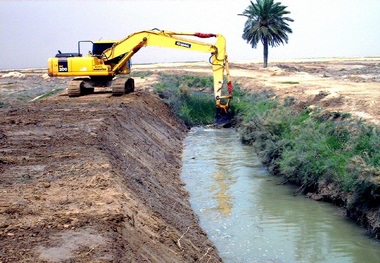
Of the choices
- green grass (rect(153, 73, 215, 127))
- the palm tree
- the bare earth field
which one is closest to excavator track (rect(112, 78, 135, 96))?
the bare earth field

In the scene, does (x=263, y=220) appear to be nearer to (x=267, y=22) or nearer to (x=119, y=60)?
(x=119, y=60)

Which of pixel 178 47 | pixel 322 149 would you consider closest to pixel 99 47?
pixel 178 47

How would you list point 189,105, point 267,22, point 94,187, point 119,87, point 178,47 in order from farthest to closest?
1. point 267,22
2. point 189,105
3. point 119,87
4. point 178,47
5. point 94,187

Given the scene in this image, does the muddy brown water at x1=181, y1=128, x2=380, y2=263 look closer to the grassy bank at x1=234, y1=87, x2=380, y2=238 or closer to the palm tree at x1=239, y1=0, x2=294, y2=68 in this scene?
the grassy bank at x1=234, y1=87, x2=380, y2=238

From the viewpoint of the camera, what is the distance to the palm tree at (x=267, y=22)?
192 ft

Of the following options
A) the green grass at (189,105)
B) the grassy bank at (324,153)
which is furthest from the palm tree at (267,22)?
the grassy bank at (324,153)

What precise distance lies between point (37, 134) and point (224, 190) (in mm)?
5637

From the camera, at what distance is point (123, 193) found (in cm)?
1062

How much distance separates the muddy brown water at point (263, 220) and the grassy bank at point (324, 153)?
39cm

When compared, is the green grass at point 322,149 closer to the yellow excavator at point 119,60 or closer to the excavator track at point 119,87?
the yellow excavator at point 119,60

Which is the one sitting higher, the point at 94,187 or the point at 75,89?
the point at 75,89

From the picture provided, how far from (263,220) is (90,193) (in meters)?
5.18

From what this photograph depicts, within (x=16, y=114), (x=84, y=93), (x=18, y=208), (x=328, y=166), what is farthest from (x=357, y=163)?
(x=84, y=93)

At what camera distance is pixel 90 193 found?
10.3 metres
